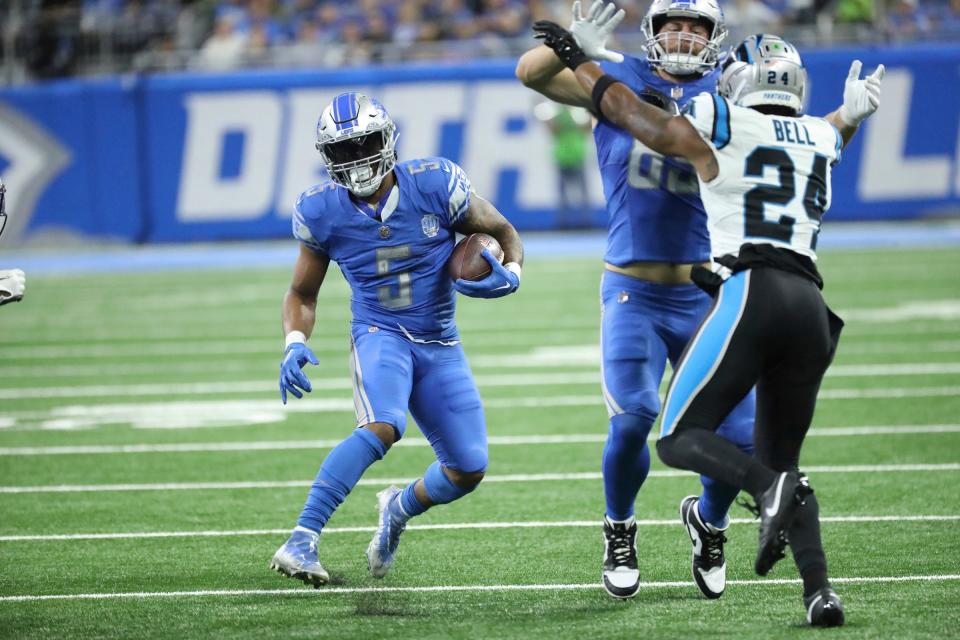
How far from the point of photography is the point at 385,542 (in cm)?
499

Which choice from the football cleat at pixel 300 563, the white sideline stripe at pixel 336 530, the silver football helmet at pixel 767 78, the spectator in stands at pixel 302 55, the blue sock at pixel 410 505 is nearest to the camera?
the silver football helmet at pixel 767 78

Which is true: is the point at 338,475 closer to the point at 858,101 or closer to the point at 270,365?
the point at 858,101

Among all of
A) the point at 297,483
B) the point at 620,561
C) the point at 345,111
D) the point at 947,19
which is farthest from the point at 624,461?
the point at 947,19

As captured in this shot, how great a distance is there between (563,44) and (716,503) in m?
1.60

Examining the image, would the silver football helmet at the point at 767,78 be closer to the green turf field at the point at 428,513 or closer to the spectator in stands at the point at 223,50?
the green turf field at the point at 428,513

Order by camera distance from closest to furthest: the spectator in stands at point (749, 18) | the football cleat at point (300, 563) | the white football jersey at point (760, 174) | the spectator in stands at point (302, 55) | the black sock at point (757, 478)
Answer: the black sock at point (757, 478)
the white football jersey at point (760, 174)
the football cleat at point (300, 563)
the spectator in stands at point (749, 18)
the spectator in stands at point (302, 55)

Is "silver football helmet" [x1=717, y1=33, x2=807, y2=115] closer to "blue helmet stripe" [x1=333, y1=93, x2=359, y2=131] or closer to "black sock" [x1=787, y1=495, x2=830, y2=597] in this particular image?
"black sock" [x1=787, y1=495, x2=830, y2=597]

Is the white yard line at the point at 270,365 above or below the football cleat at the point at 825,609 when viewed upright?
below

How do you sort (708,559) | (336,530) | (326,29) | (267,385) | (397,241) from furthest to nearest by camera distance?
(326,29) → (267,385) → (336,530) → (397,241) → (708,559)

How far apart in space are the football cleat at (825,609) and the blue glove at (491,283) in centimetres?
149

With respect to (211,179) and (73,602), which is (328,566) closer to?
(73,602)

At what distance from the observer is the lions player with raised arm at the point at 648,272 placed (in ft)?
A: 15.3

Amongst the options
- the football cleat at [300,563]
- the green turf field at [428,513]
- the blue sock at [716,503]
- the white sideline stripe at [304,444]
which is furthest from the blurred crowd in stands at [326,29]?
the football cleat at [300,563]

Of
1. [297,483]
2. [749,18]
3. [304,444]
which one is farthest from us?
[749,18]
